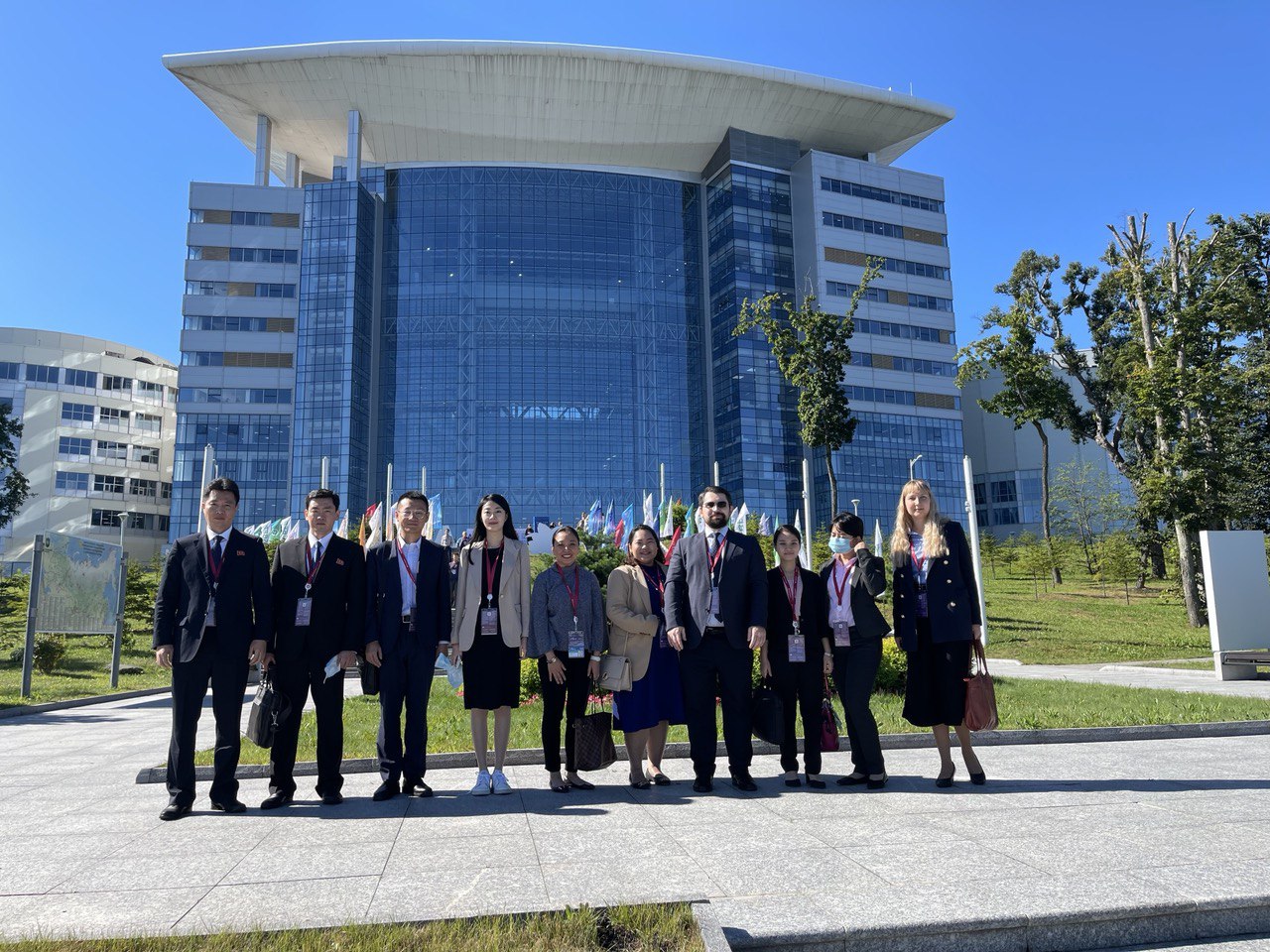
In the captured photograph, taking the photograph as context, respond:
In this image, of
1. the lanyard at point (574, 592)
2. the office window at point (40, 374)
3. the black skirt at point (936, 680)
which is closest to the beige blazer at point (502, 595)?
the lanyard at point (574, 592)

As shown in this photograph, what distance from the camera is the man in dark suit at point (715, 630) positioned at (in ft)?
20.9

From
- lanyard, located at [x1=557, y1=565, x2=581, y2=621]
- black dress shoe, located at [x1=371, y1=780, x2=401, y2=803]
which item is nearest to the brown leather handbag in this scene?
lanyard, located at [x1=557, y1=565, x2=581, y2=621]

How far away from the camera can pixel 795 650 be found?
6.57 metres

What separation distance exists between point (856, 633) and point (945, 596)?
72 cm

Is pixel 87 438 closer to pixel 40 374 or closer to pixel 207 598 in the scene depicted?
pixel 40 374

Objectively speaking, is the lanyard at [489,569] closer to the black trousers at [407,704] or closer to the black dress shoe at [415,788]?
the black trousers at [407,704]

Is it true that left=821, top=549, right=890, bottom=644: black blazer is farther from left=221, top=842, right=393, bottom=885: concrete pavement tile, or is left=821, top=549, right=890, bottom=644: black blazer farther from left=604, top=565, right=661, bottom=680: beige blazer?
left=221, top=842, right=393, bottom=885: concrete pavement tile

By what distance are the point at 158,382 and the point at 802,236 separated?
207 ft

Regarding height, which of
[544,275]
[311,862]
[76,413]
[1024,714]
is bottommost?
[1024,714]

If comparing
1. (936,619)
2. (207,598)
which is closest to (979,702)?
(936,619)

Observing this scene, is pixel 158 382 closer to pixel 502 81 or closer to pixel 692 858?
pixel 502 81

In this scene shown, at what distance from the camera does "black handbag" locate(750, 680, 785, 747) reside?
20.9ft

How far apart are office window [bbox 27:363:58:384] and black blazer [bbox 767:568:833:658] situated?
89.8 metres

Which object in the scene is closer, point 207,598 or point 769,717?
point 207,598
